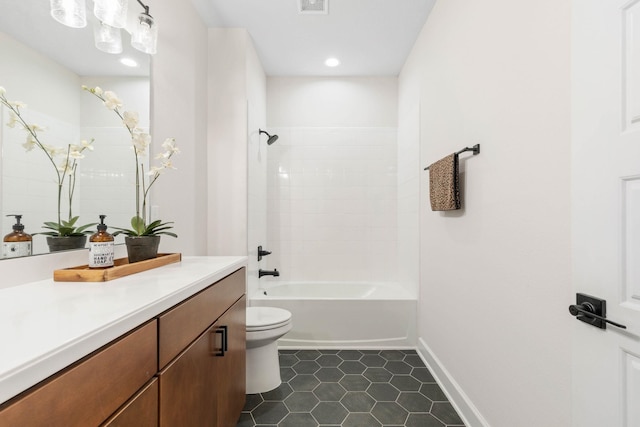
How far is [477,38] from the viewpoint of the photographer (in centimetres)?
157

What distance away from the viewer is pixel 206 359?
45.4 inches

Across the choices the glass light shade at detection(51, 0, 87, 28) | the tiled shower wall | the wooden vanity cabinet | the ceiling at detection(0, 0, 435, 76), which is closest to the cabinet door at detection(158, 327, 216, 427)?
the wooden vanity cabinet

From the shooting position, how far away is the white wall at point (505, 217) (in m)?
1.03

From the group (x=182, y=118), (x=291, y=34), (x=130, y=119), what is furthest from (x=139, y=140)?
(x=291, y=34)

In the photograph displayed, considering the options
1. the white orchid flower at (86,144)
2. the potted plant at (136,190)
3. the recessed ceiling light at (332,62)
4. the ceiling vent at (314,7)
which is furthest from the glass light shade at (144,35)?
the recessed ceiling light at (332,62)

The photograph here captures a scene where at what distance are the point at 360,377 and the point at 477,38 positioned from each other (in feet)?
7.08

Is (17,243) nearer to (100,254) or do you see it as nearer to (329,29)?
(100,254)

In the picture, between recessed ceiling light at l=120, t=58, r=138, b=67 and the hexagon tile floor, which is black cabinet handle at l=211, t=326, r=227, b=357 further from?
recessed ceiling light at l=120, t=58, r=138, b=67

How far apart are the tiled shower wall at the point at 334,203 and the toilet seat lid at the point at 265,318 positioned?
3.81ft

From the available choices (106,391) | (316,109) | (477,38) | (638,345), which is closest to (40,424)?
(106,391)

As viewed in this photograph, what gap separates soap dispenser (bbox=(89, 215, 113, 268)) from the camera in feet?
→ 3.67

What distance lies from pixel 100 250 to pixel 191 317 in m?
0.44

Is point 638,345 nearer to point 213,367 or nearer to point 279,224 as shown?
point 213,367

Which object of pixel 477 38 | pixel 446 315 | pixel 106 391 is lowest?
pixel 446 315
